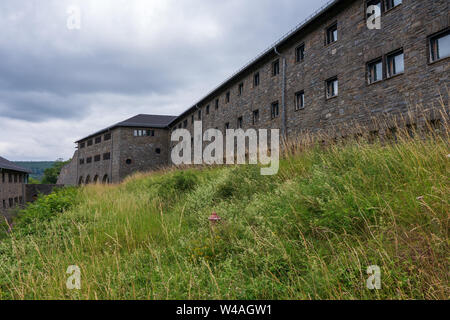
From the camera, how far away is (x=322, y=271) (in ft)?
9.02

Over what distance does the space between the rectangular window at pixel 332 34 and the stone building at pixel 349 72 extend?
4cm

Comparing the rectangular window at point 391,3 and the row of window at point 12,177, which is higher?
the rectangular window at point 391,3

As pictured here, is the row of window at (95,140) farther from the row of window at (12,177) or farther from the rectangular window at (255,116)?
the rectangular window at (255,116)

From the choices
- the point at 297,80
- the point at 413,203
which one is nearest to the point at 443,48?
the point at 297,80

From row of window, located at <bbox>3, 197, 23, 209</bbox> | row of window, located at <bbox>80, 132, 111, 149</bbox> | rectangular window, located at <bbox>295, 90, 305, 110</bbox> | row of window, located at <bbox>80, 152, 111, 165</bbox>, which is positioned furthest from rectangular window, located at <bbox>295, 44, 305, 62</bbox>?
row of window, located at <bbox>80, 132, 111, 149</bbox>

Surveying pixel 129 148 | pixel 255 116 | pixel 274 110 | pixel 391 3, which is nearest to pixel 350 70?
pixel 391 3

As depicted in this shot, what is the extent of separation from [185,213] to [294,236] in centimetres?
328

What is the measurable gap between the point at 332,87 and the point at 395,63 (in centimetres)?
315

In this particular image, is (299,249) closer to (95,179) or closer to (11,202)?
(11,202)

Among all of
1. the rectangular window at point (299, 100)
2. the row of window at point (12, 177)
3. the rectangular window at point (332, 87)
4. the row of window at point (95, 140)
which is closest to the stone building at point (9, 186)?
the row of window at point (12, 177)

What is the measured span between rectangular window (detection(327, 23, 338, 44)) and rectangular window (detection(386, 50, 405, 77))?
3.33 meters

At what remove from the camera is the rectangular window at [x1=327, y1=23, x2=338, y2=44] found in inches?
528

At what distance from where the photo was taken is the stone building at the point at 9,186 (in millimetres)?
25047
